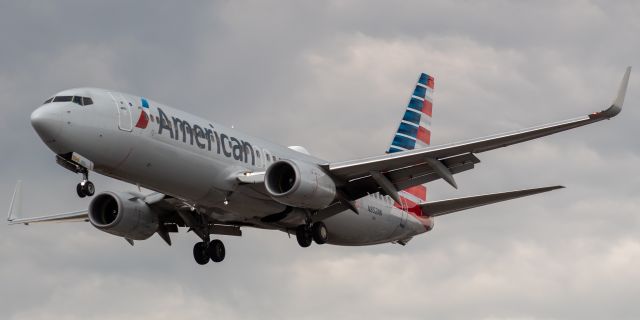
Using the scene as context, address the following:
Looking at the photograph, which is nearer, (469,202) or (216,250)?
(469,202)

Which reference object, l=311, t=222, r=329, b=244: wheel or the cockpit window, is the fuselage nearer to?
the cockpit window

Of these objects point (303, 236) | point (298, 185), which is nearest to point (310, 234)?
point (303, 236)

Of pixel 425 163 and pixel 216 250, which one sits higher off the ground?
pixel 425 163

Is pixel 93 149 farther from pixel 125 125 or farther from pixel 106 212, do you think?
pixel 106 212

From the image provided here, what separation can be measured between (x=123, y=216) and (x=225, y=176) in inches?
241

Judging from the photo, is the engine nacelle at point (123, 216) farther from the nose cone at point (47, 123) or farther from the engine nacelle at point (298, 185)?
the nose cone at point (47, 123)

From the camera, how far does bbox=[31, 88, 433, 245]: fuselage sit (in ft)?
138

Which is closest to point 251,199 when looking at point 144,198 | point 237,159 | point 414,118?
point 237,159

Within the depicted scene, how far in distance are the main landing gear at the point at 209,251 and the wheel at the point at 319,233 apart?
15.0 feet

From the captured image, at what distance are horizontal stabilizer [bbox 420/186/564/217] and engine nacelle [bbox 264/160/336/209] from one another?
6.79 meters

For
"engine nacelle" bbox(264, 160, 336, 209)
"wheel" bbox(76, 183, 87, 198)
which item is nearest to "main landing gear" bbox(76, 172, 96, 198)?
"wheel" bbox(76, 183, 87, 198)

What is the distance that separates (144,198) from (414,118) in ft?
52.8

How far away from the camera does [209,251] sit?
5106cm

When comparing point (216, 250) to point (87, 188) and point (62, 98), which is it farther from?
point (62, 98)
